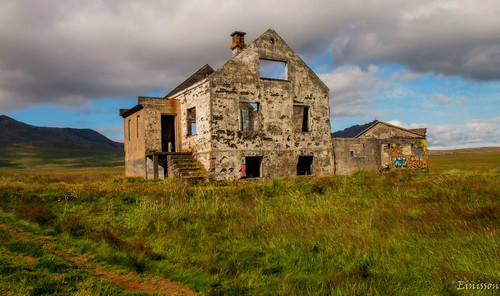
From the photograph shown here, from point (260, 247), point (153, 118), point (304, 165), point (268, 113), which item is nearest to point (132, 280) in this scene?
point (260, 247)

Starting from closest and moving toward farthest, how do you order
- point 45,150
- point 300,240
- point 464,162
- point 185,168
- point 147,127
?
point 300,240, point 185,168, point 147,127, point 464,162, point 45,150

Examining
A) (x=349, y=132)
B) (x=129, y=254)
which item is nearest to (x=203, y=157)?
(x=129, y=254)

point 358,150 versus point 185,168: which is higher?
point 358,150

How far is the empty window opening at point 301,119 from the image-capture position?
2134 centimetres

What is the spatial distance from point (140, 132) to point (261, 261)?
1644 centimetres

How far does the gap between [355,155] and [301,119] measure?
4.54 meters

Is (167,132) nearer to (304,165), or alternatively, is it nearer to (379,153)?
(304,165)

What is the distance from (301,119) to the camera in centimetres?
2177

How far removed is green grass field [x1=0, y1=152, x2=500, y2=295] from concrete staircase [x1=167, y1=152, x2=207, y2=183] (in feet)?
23.1

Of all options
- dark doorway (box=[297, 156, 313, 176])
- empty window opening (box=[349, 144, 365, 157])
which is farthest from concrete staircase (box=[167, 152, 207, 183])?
empty window opening (box=[349, 144, 365, 157])

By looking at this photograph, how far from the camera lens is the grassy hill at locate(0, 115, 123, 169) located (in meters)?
130

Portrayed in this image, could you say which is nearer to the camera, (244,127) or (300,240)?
(300,240)

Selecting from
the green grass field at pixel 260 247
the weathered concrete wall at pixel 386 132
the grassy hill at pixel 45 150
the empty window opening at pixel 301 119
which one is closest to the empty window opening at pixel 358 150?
the empty window opening at pixel 301 119

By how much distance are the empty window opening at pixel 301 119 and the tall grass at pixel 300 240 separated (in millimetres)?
11366
